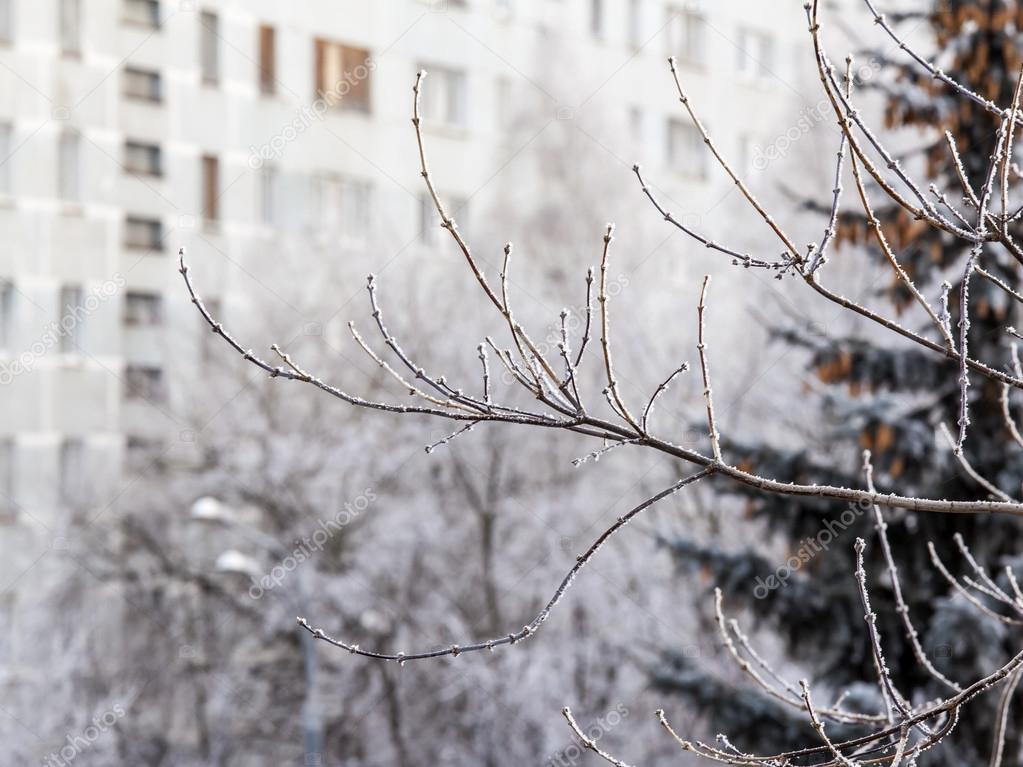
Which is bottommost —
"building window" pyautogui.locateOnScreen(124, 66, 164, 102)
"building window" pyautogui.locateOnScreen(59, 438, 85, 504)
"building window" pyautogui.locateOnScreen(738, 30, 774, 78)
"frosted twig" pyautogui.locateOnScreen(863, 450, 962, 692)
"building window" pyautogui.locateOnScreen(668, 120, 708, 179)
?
"frosted twig" pyautogui.locateOnScreen(863, 450, 962, 692)

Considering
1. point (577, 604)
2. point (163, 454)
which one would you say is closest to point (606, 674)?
point (577, 604)

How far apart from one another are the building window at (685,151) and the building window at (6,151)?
43.9ft

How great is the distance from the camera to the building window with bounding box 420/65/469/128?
31766 mm

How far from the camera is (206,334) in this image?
83.9 ft

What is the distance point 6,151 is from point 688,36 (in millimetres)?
15102

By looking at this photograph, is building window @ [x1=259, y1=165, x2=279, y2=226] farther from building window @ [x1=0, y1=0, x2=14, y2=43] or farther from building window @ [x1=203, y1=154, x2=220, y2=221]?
building window @ [x1=0, y1=0, x2=14, y2=43]

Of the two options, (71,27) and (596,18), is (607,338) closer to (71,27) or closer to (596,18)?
(71,27)

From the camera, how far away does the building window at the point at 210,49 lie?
2914 centimetres

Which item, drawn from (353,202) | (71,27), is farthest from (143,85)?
(353,202)

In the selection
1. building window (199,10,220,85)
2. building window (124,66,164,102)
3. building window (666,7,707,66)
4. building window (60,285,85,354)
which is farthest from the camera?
building window (666,7,707,66)

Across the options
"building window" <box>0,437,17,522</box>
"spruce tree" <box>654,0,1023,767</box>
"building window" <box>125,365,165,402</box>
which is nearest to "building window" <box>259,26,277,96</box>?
"building window" <box>125,365,165,402</box>

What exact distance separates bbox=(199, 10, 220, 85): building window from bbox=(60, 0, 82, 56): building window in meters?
2.28
